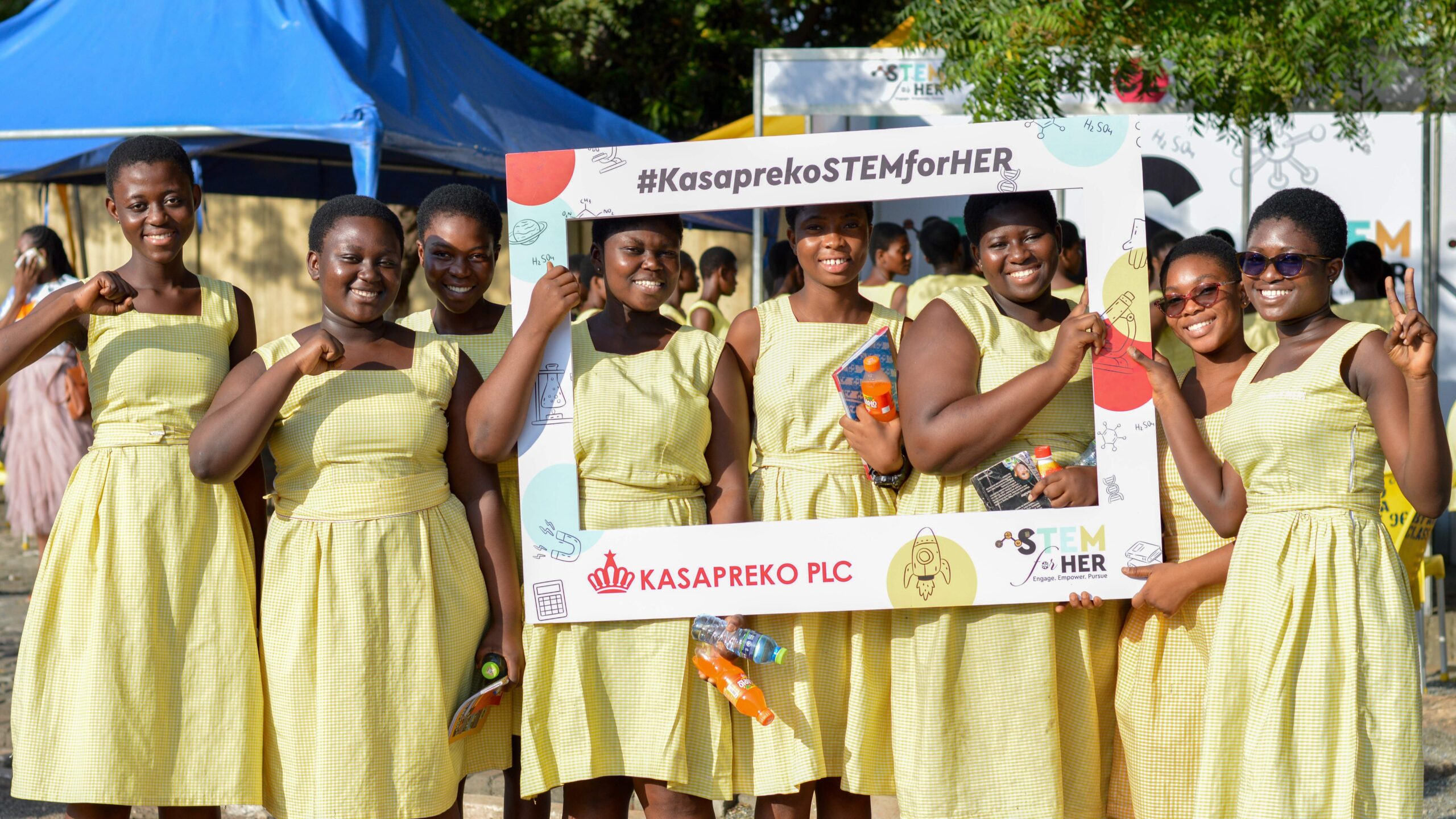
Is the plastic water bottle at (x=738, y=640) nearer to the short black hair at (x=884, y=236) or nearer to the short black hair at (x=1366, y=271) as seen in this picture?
the short black hair at (x=884, y=236)

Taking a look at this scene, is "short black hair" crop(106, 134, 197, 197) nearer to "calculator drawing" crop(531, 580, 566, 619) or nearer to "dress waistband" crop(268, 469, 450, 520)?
"dress waistband" crop(268, 469, 450, 520)

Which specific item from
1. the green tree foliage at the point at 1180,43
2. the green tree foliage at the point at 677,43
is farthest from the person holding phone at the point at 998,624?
the green tree foliage at the point at 677,43

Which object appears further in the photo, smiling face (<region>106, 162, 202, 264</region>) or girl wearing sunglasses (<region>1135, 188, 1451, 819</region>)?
smiling face (<region>106, 162, 202, 264</region>)

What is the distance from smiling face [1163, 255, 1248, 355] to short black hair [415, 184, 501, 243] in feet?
6.16

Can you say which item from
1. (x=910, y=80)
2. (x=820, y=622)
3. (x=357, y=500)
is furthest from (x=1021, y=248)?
(x=910, y=80)

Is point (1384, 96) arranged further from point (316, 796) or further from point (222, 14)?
point (316, 796)

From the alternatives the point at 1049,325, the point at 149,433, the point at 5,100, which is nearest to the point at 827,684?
the point at 1049,325

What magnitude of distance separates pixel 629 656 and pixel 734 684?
32 centimetres

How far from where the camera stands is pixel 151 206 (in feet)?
11.3

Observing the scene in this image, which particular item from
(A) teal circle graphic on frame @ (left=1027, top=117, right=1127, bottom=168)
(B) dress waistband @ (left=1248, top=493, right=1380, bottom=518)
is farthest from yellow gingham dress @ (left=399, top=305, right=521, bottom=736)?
(B) dress waistband @ (left=1248, top=493, right=1380, bottom=518)

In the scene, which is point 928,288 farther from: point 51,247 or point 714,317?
point 51,247

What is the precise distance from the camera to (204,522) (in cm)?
338

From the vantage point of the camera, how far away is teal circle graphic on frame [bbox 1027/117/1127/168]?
327 centimetres

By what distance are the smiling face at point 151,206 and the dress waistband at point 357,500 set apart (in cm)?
76
